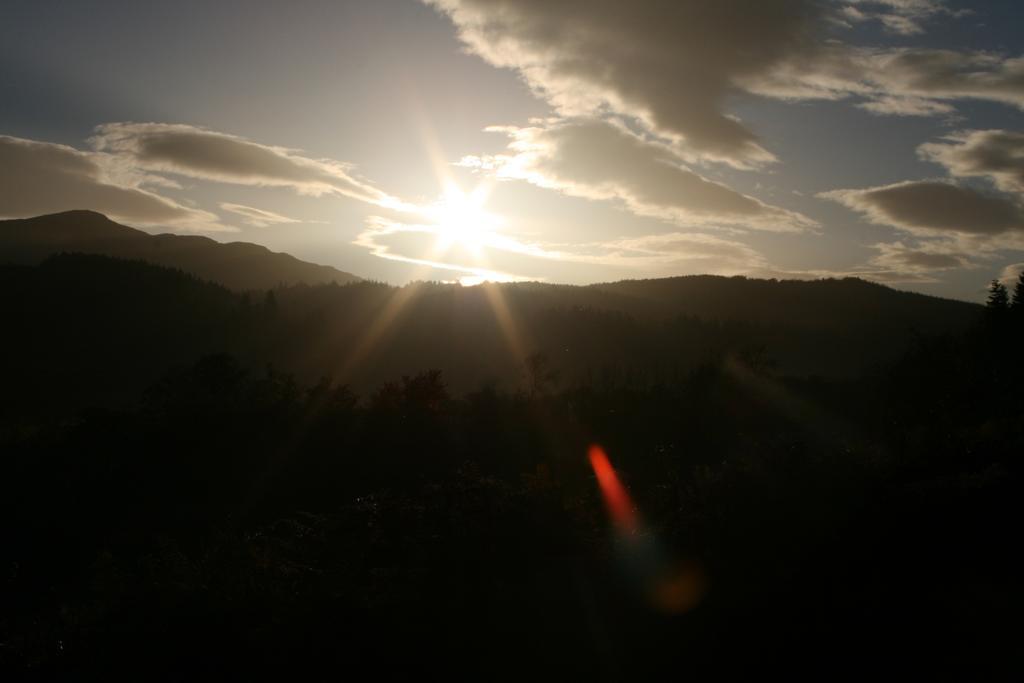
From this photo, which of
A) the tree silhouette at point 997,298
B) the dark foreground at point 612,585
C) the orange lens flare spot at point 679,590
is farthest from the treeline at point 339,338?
the orange lens flare spot at point 679,590

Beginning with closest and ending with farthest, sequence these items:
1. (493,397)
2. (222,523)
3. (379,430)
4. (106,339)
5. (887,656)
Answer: (887,656), (222,523), (379,430), (493,397), (106,339)

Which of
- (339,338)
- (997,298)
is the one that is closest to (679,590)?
(997,298)

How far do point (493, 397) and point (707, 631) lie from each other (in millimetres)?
44579

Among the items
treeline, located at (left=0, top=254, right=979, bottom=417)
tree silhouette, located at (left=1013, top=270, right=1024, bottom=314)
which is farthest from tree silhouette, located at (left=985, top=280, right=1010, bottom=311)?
treeline, located at (left=0, top=254, right=979, bottom=417)

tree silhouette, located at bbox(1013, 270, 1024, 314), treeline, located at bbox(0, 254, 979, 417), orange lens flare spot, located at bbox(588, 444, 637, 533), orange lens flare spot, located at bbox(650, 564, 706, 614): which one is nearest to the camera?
orange lens flare spot, located at bbox(650, 564, 706, 614)

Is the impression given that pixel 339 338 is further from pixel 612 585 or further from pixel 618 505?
pixel 612 585

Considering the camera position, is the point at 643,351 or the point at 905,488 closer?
the point at 905,488

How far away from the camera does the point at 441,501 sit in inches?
391

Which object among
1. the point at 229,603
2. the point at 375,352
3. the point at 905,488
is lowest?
the point at 375,352

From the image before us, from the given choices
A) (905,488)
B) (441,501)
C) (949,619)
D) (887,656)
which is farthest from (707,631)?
(441,501)

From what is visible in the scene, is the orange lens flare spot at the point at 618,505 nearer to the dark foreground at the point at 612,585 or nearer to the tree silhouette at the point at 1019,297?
the dark foreground at the point at 612,585

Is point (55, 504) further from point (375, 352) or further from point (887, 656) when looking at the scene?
point (375, 352)

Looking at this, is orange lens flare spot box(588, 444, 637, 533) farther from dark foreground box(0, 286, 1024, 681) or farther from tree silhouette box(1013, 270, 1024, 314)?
tree silhouette box(1013, 270, 1024, 314)

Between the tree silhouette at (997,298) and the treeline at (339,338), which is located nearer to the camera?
the tree silhouette at (997,298)
